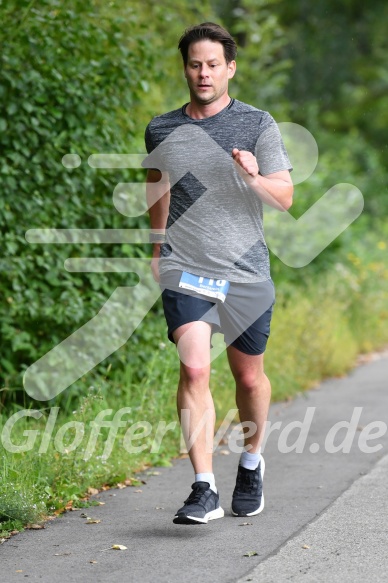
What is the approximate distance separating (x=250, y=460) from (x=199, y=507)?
22.0 inches

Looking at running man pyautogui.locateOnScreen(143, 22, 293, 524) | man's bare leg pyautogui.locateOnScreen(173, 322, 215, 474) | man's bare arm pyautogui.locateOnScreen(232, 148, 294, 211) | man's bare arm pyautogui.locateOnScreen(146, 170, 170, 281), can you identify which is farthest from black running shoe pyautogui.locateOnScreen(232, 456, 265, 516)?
man's bare arm pyautogui.locateOnScreen(232, 148, 294, 211)

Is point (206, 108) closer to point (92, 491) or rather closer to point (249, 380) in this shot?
point (249, 380)

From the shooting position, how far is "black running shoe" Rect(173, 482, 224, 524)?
4.86 meters

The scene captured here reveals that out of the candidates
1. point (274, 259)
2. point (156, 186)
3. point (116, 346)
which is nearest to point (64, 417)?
point (116, 346)

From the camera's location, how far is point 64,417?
23.5ft

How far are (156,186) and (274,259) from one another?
7060 millimetres

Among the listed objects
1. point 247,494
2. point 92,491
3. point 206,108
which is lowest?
point 92,491

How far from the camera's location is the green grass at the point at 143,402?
5637 mm

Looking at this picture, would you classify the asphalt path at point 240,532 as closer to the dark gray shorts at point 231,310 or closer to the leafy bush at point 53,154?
the dark gray shorts at point 231,310

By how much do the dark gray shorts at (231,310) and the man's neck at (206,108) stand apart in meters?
0.71

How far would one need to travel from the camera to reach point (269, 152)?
5.01 meters

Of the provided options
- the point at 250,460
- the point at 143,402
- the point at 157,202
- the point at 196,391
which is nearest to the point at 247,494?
the point at 250,460

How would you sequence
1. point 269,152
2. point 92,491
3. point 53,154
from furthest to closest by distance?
1. point 53,154
2. point 92,491
3. point 269,152

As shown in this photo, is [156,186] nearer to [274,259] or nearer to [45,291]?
[45,291]
